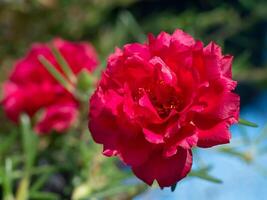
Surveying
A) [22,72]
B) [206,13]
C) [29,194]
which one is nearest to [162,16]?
[206,13]

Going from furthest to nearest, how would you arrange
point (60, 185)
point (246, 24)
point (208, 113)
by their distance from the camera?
point (246, 24) → point (60, 185) → point (208, 113)

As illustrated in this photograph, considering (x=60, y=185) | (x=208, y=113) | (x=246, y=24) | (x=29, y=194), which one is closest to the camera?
(x=208, y=113)

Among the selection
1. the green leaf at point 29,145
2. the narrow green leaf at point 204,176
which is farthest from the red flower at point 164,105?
the green leaf at point 29,145

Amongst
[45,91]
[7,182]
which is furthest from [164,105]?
[45,91]

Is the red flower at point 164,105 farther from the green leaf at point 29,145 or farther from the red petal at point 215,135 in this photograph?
the green leaf at point 29,145

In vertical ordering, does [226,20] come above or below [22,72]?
below

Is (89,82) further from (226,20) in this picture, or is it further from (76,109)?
(226,20)

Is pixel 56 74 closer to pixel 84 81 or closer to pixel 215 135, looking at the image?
pixel 84 81
